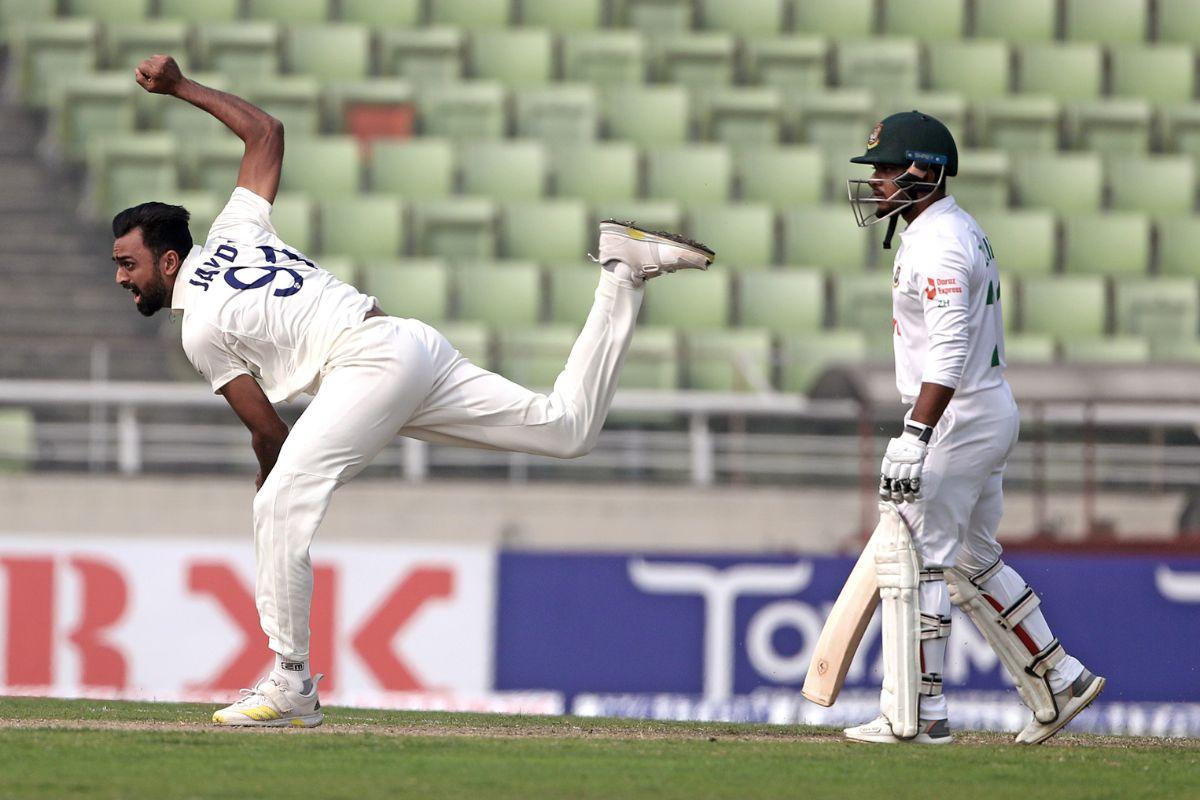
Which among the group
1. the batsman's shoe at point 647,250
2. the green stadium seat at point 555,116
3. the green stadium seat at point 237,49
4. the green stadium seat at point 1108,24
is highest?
the green stadium seat at point 1108,24

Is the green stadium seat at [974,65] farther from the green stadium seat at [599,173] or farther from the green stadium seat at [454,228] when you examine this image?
the green stadium seat at [454,228]

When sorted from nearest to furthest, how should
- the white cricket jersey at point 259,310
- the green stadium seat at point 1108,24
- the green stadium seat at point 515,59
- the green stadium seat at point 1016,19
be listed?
the white cricket jersey at point 259,310, the green stadium seat at point 515,59, the green stadium seat at point 1016,19, the green stadium seat at point 1108,24

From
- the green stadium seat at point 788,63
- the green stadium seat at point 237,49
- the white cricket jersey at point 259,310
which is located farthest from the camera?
the green stadium seat at point 788,63

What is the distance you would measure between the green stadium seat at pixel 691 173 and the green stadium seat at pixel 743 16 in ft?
8.36

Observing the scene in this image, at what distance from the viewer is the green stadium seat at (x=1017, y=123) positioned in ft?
61.5

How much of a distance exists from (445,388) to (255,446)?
0.67m

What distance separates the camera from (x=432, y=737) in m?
6.35

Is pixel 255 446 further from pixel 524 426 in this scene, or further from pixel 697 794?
pixel 697 794

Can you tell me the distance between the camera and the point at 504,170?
55.8 ft

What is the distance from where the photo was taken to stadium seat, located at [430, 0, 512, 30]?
18.8m

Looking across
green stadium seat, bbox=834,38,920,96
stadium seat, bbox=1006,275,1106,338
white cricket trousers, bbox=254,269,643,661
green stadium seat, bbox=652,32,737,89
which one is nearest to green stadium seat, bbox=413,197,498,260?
green stadium seat, bbox=652,32,737,89

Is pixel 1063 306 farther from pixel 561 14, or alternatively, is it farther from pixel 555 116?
pixel 561 14

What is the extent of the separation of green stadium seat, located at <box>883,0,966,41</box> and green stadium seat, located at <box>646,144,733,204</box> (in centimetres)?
352

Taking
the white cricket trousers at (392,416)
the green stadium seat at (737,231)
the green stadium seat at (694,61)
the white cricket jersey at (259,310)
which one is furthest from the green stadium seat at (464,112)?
the white cricket jersey at (259,310)
